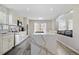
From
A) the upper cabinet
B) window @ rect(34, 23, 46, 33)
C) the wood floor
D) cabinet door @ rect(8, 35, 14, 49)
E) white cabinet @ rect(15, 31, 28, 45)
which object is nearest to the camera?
the wood floor

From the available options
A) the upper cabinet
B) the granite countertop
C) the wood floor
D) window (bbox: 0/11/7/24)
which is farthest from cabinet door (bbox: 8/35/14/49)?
the upper cabinet

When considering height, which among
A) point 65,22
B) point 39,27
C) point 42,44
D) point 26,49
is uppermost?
point 65,22

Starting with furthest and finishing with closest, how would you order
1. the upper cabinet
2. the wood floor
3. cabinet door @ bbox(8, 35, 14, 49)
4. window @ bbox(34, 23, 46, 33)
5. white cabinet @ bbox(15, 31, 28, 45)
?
cabinet door @ bbox(8, 35, 14, 49) → white cabinet @ bbox(15, 31, 28, 45) → window @ bbox(34, 23, 46, 33) → the upper cabinet → the wood floor

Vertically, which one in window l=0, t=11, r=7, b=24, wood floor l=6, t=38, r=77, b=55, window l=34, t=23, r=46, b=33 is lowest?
wood floor l=6, t=38, r=77, b=55

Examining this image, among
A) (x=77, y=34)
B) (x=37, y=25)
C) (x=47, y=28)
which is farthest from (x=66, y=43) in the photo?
(x=37, y=25)

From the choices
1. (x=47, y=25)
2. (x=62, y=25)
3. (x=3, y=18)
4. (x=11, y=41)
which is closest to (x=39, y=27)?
(x=47, y=25)

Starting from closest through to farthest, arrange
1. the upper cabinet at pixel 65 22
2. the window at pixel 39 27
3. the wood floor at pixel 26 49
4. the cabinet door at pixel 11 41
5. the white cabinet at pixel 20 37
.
Answer: the wood floor at pixel 26 49 < the upper cabinet at pixel 65 22 < the window at pixel 39 27 < the white cabinet at pixel 20 37 < the cabinet door at pixel 11 41

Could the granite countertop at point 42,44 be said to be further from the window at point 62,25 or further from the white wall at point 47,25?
the window at point 62,25

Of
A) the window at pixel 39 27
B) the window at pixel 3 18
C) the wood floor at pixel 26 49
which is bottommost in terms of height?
the wood floor at pixel 26 49

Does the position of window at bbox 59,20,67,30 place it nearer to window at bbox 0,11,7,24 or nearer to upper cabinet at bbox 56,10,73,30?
upper cabinet at bbox 56,10,73,30

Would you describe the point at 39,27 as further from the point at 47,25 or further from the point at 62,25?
the point at 62,25

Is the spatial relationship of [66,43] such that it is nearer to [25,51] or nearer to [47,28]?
[47,28]

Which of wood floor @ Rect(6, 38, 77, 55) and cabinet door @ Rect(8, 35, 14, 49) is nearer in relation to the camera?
wood floor @ Rect(6, 38, 77, 55)

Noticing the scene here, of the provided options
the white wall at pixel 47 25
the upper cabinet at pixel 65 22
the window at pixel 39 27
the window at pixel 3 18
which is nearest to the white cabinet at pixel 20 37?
the white wall at pixel 47 25
